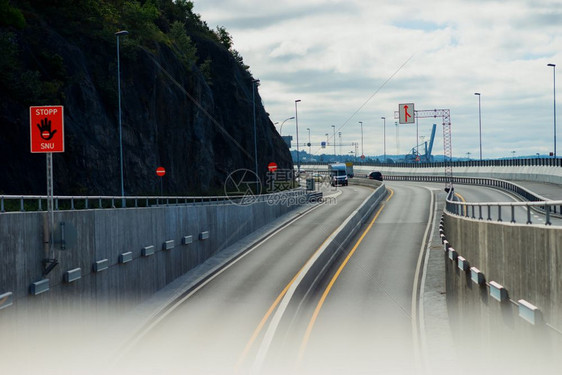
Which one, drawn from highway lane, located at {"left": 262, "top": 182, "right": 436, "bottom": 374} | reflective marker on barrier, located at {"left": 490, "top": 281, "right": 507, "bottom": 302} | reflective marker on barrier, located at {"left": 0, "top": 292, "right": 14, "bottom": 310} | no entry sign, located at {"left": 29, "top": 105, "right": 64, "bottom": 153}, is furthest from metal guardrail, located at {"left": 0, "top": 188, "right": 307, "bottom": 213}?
reflective marker on barrier, located at {"left": 490, "top": 281, "right": 507, "bottom": 302}

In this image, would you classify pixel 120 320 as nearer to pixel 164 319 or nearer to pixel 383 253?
pixel 164 319

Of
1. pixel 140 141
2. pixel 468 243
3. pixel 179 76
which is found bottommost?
pixel 468 243

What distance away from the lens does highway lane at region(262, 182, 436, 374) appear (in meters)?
18.1

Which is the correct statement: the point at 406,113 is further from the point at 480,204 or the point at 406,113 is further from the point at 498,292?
the point at 498,292

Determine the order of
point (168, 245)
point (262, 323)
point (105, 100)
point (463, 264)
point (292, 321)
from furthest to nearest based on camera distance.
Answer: point (105, 100), point (168, 245), point (292, 321), point (262, 323), point (463, 264)

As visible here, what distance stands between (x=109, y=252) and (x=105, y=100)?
1097 inches

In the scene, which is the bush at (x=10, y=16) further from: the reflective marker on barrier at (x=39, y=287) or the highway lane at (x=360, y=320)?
the reflective marker on barrier at (x=39, y=287)

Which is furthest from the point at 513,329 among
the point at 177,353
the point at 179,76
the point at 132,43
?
the point at 179,76

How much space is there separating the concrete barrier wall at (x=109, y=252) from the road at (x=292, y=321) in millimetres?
2115

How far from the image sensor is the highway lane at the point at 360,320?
18094mm

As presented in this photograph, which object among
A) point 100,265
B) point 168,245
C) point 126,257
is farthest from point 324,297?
point 100,265

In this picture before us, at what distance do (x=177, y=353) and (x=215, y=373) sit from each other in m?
2.29

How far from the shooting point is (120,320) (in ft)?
73.4

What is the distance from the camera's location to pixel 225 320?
74.7 feet
